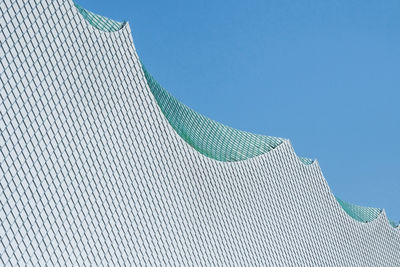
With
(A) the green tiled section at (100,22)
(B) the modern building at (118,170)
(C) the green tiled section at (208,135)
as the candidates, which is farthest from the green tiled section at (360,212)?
(A) the green tiled section at (100,22)

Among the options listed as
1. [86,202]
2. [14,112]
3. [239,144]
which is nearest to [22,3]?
[14,112]

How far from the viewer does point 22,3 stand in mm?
84188

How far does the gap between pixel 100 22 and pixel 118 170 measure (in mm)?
17349

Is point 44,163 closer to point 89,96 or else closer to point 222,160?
point 89,96

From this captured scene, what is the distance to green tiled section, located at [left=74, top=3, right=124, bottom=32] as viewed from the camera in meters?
96.6

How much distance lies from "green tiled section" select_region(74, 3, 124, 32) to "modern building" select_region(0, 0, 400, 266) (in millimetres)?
206

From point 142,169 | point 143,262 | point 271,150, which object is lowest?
point 143,262

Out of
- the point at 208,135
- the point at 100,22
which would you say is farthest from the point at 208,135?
the point at 100,22

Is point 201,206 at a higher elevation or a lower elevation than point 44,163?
higher

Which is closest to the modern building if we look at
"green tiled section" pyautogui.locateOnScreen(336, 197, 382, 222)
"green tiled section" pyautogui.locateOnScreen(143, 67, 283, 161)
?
"green tiled section" pyautogui.locateOnScreen(143, 67, 283, 161)

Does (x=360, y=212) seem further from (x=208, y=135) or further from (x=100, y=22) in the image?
(x=100, y=22)

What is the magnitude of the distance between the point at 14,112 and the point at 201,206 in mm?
28821

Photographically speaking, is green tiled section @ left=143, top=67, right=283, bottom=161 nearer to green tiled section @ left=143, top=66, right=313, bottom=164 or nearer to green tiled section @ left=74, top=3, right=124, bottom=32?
green tiled section @ left=143, top=66, right=313, bottom=164

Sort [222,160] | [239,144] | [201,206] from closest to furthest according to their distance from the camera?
[201,206]
[222,160]
[239,144]
